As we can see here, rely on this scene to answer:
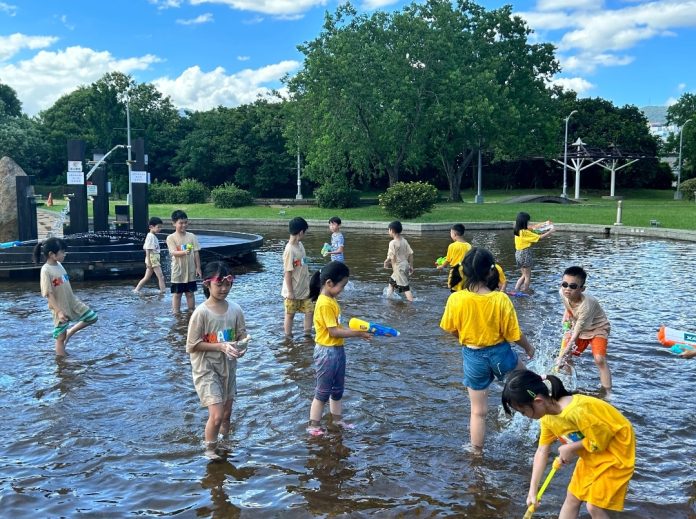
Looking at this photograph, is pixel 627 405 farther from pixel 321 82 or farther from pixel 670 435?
pixel 321 82

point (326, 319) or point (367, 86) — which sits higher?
point (367, 86)

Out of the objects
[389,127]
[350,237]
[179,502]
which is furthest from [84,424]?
[389,127]

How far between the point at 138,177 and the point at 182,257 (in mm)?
8473

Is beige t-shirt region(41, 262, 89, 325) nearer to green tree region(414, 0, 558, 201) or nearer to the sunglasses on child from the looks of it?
the sunglasses on child

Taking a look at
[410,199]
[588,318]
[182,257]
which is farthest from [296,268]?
[410,199]

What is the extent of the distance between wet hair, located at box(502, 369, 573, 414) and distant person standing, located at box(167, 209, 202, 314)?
7.72m

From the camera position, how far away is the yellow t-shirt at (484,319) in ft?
16.2

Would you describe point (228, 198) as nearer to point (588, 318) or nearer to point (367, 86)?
point (367, 86)

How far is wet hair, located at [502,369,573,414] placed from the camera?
3.43m

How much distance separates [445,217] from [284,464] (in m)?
27.5

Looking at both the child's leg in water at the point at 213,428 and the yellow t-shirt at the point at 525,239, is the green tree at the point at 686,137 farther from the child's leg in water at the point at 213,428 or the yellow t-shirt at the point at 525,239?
the child's leg in water at the point at 213,428

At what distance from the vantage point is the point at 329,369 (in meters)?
5.63

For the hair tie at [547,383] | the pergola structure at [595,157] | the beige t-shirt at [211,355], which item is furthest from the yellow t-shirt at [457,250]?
the pergola structure at [595,157]

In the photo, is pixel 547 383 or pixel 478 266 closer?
pixel 547 383
